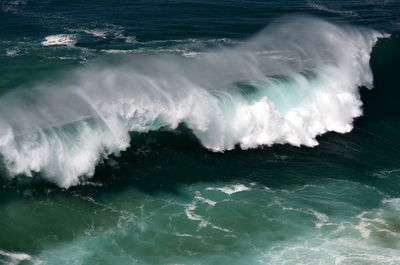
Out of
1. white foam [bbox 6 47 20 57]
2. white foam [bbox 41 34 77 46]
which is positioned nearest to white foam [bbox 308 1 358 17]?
white foam [bbox 41 34 77 46]

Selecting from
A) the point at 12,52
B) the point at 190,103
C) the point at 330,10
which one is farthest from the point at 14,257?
the point at 330,10

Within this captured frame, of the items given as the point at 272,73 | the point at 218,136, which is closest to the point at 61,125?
the point at 218,136

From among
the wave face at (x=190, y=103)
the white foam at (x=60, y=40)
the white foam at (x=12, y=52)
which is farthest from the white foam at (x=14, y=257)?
the white foam at (x=60, y=40)

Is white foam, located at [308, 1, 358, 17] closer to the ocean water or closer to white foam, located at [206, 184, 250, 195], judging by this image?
the ocean water

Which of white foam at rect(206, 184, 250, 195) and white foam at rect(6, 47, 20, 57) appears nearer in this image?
white foam at rect(206, 184, 250, 195)

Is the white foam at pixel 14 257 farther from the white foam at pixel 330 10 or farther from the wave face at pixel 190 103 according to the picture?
the white foam at pixel 330 10

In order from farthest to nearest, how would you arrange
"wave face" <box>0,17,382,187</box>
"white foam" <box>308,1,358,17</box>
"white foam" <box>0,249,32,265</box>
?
"white foam" <box>308,1,358,17</box> → "wave face" <box>0,17,382,187</box> → "white foam" <box>0,249,32,265</box>
